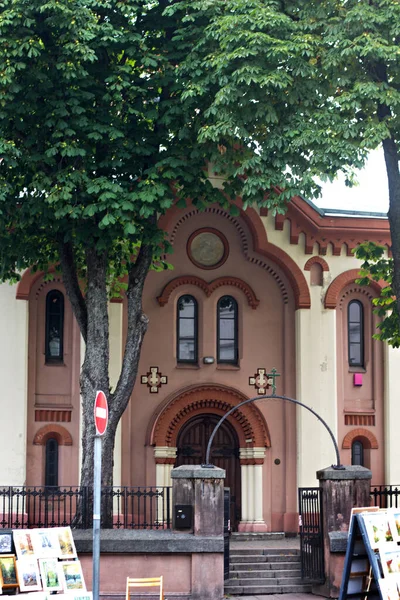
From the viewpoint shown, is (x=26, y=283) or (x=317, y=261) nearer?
(x=26, y=283)

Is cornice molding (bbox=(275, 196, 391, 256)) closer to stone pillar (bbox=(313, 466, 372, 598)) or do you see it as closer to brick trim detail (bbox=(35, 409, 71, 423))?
brick trim detail (bbox=(35, 409, 71, 423))

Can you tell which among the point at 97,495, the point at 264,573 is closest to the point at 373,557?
the point at 97,495

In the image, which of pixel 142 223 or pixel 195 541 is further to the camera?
pixel 142 223

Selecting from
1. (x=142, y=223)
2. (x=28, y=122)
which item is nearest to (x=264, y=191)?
(x=142, y=223)

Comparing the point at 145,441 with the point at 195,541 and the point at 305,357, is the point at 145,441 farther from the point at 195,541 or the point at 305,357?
the point at 195,541

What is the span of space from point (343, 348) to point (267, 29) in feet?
33.2

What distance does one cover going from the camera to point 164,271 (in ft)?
84.5

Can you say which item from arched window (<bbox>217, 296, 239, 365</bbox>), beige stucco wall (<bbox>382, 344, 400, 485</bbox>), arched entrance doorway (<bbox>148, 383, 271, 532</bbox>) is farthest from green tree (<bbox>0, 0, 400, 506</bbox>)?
beige stucco wall (<bbox>382, 344, 400, 485</bbox>)

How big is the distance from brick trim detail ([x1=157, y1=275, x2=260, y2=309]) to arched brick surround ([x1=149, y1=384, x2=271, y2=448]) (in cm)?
223

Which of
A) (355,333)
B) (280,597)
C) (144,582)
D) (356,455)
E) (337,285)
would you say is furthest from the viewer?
(355,333)

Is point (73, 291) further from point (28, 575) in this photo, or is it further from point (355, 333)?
point (355, 333)

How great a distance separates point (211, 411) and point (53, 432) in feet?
12.6

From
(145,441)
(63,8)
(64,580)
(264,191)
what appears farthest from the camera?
(145,441)

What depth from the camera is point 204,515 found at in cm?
1866
